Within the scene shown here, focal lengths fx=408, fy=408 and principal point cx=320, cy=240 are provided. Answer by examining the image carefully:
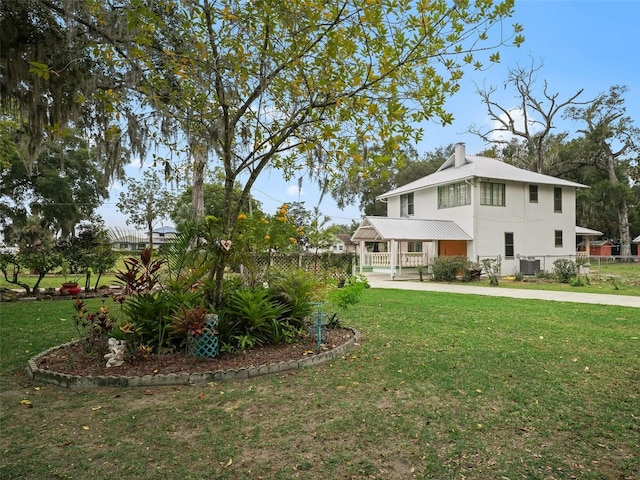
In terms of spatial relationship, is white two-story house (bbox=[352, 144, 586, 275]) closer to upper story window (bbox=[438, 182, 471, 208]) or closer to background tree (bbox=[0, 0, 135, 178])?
upper story window (bbox=[438, 182, 471, 208])

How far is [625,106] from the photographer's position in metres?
35.3

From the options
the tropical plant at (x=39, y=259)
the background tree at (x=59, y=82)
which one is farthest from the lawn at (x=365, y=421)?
the tropical plant at (x=39, y=259)

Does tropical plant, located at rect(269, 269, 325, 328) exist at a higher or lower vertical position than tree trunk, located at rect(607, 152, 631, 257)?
lower

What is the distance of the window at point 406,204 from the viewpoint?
24.5 metres

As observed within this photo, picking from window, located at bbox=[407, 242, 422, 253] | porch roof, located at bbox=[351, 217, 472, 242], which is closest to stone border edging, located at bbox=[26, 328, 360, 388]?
porch roof, located at bbox=[351, 217, 472, 242]

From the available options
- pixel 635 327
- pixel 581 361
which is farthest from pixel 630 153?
pixel 581 361

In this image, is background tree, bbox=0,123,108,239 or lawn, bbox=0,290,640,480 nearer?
lawn, bbox=0,290,640,480

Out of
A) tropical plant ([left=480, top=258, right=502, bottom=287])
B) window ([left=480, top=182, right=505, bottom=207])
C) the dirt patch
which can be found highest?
window ([left=480, top=182, right=505, bottom=207])

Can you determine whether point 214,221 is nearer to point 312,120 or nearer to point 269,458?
point 312,120

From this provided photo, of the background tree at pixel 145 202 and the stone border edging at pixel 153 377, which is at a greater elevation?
the background tree at pixel 145 202

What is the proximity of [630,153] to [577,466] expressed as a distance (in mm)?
43648

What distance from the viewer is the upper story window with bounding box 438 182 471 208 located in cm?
2073

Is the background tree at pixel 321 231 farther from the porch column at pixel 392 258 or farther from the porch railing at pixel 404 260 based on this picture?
the porch railing at pixel 404 260

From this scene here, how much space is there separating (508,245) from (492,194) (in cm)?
284
